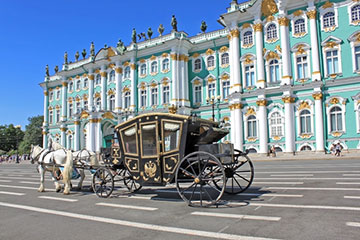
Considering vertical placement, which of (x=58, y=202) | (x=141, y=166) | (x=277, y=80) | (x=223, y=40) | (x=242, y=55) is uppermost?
(x=223, y=40)

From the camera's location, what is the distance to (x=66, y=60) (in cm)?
4988

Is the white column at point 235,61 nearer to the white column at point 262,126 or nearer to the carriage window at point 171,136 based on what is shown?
the white column at point 262,126

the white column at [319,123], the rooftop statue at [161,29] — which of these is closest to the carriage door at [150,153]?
the white column at [319,123]

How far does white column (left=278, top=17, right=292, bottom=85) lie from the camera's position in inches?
1116

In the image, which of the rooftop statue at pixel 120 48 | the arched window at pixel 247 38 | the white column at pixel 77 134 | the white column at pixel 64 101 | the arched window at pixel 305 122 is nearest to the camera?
the arched window at pixel 305 122

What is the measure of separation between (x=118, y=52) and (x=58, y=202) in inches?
1370

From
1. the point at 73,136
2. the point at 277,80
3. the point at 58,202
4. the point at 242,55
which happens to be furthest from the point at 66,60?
the point at 58,202

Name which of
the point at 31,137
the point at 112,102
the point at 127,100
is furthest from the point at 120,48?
the point at 31,137

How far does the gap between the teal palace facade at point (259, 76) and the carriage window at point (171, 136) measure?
69.0 ft

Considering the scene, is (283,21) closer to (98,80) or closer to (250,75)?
→ (250,75)

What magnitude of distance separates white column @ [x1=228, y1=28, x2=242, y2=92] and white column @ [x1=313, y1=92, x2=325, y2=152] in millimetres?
7379

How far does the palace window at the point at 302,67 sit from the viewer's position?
28080mm

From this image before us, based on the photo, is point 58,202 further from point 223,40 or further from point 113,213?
point 223,40

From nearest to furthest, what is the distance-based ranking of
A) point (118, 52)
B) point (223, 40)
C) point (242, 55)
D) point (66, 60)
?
point (242, 55) < point (223, 40) < point (118, 52) < point (66, 60)
